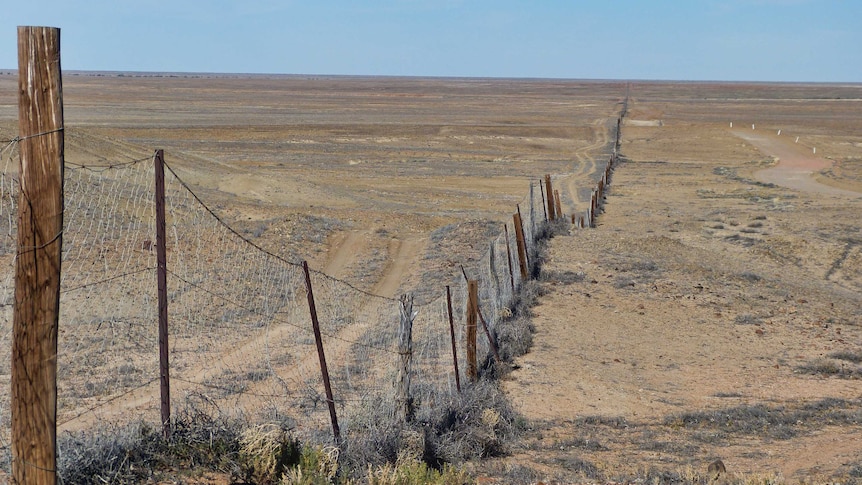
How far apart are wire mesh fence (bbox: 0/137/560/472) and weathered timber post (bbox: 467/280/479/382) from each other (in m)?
0.16

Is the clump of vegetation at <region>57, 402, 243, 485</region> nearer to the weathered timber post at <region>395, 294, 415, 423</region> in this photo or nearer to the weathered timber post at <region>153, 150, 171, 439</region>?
the weathered timber post at <region>153, 150, 171, 439</region>

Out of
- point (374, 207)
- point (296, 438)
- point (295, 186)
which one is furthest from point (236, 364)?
point (295, 186)

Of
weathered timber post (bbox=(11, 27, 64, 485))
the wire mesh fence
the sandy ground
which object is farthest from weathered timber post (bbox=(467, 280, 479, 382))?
weathered timber post (bbox=(11, 27, 64, 485))

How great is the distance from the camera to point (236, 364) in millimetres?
10023

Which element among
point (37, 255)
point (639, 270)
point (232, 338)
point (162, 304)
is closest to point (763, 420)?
point (232, 338)

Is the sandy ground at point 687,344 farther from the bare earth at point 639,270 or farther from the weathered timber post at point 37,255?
the weathered timber post at point 37,255

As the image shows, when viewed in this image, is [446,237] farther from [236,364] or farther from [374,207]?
[236,364]

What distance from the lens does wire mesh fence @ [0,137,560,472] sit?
812 centimetres

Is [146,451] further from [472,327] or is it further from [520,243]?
[520,243]

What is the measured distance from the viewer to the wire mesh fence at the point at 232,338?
8.12 metres

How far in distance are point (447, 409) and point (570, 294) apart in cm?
741

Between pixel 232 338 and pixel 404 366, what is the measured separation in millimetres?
4244

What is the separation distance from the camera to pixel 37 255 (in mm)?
4055


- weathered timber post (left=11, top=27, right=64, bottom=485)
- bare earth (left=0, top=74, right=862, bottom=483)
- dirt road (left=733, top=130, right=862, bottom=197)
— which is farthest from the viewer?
dirt road (left=733, top=130, right=862, bottom=197)
